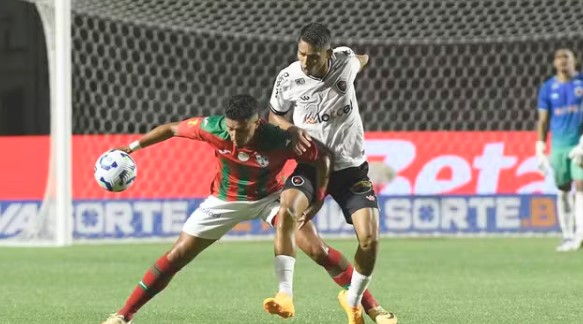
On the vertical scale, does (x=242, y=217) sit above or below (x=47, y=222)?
above

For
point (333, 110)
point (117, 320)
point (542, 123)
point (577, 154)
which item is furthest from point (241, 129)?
point (542, 123)

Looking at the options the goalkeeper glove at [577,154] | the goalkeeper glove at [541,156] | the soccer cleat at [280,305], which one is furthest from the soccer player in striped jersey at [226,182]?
the goalkeeper glove at [541,156]

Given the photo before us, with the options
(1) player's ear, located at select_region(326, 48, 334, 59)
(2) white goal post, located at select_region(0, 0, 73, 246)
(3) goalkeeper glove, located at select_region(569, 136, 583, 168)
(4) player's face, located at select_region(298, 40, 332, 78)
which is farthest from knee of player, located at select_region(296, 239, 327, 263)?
(2) white goal post, located at select_region(0, 0, 73, 246)

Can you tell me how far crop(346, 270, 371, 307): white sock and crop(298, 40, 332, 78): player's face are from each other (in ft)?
3.66

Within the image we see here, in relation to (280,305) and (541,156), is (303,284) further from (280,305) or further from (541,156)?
(541,156)

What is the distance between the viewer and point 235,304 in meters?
8.46

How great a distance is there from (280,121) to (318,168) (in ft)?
1.34

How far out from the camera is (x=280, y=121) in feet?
23.8

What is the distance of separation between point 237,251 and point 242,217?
21.4 ft

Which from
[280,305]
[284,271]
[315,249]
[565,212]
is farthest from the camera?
[565,212]

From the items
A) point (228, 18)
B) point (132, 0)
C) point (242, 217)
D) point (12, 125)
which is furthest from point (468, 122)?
→ point (242, 217)

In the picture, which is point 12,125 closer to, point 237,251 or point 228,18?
point 228,18

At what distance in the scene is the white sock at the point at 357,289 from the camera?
23.0 feet

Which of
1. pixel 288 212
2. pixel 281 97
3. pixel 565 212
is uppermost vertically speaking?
pixel 281 97
